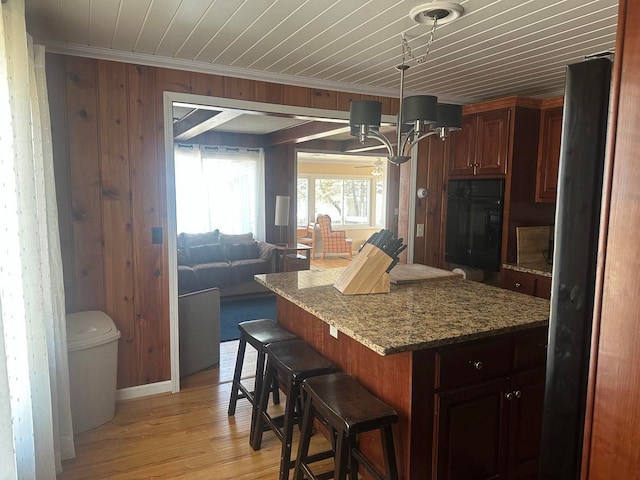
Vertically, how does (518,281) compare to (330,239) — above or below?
above

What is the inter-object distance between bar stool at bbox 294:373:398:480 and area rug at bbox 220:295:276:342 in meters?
2.55

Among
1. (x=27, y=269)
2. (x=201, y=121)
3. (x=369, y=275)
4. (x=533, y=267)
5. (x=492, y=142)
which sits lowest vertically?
(x=533, y=267)

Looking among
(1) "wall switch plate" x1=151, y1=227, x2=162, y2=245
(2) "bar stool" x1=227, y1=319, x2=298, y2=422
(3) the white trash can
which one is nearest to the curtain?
(1) "wall switch plate" x1=151, y1=227, x2=162, y2=245

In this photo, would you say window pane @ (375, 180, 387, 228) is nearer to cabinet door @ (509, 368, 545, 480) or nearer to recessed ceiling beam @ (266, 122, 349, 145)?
recessed ceiling beam @ (266, 122, 349, 145)

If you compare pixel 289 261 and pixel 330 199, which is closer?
pixel 289 261

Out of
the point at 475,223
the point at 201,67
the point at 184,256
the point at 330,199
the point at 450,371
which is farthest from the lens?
the point at 330,199

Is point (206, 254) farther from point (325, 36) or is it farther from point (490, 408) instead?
point (490, 408)

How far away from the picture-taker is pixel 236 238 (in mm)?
7020

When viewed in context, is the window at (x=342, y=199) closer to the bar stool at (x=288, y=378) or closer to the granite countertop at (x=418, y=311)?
the granite countertop at (x=418, y=311)

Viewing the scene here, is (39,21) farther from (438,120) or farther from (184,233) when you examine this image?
(184,233)

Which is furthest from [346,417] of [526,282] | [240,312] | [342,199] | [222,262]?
[342,199]

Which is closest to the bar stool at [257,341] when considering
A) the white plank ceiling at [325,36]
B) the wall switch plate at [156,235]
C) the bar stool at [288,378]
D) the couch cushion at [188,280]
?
the bar stool at [288,378]

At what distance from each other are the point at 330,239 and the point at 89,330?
7774mm

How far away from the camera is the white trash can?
8.54ft
